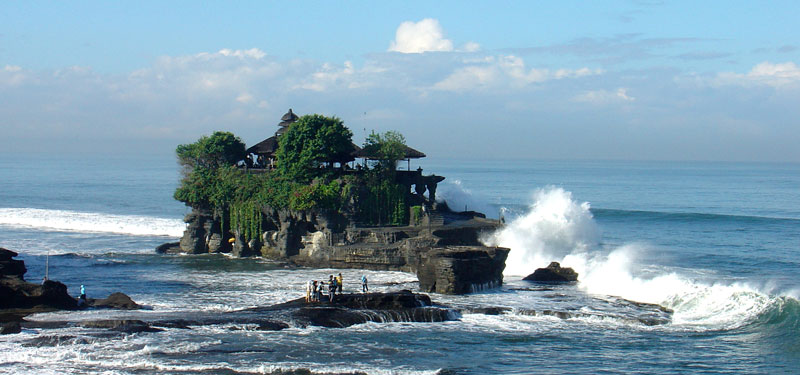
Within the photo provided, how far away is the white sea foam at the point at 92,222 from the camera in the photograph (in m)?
72.1

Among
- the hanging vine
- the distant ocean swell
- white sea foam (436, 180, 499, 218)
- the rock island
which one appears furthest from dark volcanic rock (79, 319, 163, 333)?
the distant ocean swell

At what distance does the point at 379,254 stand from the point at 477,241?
24.1ft

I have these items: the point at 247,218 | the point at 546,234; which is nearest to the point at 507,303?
the point at 546,234

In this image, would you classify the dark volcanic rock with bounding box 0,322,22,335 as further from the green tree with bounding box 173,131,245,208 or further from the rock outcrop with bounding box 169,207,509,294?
the green tree with bounding box 173,131,245,208

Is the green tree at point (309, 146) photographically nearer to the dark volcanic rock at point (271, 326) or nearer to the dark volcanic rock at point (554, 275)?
the dark volcanic rock at point (554, 275)

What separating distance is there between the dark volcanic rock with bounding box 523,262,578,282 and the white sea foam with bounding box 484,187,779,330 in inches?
30.5

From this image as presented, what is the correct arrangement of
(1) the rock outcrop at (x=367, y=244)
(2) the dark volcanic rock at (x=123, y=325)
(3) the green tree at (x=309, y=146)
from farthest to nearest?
(3) the green tree at (x=309, y=146) → (1) the rock outcrop at (x=367, y=244) → (2) the dark volcanic rock at (x=123, y=325)

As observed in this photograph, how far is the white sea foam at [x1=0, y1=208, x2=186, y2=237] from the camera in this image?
72.1m

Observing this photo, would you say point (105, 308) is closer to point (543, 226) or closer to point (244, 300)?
point (244, 300)

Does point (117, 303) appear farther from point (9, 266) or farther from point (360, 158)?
point (360, 158)

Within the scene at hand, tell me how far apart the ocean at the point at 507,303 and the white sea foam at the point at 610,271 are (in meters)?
0.11

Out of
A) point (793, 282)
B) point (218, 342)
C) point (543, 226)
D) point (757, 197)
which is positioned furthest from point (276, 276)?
point (757, 197)

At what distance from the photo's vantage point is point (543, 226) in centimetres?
5966

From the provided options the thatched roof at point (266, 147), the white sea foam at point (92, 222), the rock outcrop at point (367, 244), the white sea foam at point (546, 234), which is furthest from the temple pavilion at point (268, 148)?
the white sea foam at point (546, 234)
